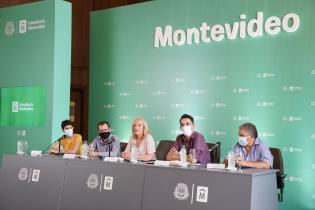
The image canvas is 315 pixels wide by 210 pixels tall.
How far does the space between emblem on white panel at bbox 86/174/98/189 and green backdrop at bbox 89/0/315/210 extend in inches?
96.2

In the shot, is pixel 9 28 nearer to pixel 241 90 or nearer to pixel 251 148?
pixel 241 90

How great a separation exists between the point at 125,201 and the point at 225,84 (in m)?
2.77

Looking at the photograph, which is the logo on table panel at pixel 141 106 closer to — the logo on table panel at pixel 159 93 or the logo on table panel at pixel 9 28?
the logo on table panel at pixel 159 93

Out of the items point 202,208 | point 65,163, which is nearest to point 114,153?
point 65,163

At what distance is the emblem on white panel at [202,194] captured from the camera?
327cm

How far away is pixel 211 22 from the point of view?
6.11 metres

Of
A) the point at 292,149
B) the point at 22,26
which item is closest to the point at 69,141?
the point at 22,26

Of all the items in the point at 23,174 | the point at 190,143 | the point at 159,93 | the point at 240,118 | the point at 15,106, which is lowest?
the point at 23,174

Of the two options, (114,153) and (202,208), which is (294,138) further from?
(202,208)

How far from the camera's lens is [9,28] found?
6922 millimetres

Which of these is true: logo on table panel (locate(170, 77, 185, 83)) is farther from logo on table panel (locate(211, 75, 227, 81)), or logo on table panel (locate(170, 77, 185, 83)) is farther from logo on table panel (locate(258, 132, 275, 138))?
logo on table panel (locate(258, 132, 275, 138))

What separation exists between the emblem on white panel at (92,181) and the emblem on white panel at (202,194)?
99 cm

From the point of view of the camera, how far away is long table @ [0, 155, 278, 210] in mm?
3188

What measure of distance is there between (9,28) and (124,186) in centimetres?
421
